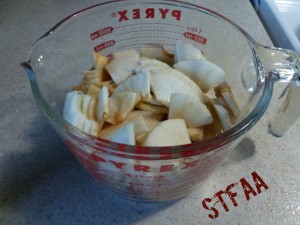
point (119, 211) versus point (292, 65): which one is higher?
point (292, 65)

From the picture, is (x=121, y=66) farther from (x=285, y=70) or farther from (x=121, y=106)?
(x=285, y=70)

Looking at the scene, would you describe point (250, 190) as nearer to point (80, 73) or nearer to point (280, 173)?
point (280, 173)

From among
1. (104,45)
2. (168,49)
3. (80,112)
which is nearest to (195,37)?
(168,49)

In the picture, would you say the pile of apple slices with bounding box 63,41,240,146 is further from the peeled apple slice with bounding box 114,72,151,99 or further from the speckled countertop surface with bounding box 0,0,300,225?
the speckled countertop surface with bounding box 0,0,300,225

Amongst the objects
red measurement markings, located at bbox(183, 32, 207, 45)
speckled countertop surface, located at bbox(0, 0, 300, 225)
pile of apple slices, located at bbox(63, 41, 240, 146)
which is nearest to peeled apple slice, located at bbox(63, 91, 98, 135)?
pile of apple slices, located at bbox(63, 41, 240, 146)

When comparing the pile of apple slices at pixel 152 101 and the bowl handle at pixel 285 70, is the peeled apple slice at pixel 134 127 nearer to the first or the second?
the pile of apple slices at pixel 152 101

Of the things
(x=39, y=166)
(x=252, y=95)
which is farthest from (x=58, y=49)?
(x=252, y=95)
